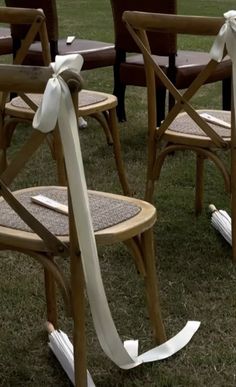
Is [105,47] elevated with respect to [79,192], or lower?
lower

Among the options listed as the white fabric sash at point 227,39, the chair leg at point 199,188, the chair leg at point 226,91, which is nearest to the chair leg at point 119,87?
the chair leg at point 226,91

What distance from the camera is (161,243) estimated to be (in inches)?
134

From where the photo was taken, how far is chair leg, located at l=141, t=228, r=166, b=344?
7.64ft

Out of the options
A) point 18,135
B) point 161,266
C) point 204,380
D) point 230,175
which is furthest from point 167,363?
point 18,135

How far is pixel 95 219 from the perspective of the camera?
2.24 m

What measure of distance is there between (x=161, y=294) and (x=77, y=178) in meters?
1.15

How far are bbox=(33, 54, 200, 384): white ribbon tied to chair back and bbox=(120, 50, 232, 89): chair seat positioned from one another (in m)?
2.75

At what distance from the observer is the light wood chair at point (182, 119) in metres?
2.90

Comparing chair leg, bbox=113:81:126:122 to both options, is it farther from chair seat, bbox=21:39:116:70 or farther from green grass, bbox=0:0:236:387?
green grass, bbox=0:0:236:387

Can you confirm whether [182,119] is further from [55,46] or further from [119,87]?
[119,87]

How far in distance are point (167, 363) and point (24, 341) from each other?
0.48 m

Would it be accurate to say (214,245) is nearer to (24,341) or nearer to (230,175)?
(230,175)

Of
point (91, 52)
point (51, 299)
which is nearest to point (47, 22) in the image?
point (91, 52)

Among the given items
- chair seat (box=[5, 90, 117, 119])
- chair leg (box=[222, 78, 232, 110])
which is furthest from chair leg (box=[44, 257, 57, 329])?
chair leg (box=[222, 78, 232, 110])
